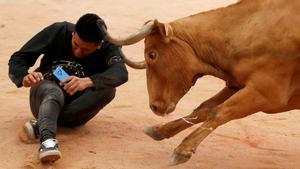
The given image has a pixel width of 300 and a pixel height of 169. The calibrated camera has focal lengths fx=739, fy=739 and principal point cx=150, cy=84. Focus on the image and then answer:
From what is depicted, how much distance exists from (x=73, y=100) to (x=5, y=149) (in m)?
0.83

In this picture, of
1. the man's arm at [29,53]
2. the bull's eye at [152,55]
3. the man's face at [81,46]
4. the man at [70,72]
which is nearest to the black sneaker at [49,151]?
the man at [70,72]

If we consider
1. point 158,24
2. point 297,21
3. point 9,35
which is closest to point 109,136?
point 158,24

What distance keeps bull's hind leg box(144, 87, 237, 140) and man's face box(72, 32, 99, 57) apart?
912 mm

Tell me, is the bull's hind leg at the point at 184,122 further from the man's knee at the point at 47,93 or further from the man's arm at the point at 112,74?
the man's knee at the point at 47,93

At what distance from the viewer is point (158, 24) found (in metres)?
6.31

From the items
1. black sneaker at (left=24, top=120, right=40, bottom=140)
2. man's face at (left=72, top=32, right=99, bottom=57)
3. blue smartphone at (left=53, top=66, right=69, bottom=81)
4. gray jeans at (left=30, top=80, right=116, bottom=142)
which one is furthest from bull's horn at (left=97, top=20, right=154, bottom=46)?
black sneaker at (left=24, top=120, right=40, bottom=140)

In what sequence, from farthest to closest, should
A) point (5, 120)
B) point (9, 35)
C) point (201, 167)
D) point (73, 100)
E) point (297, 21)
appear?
point (9, 35) < point (5, 120) < point (73, 100) < point (201, 167) < point (297, 21)

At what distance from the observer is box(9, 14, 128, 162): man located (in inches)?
264

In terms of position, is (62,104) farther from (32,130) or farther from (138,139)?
(138,139)

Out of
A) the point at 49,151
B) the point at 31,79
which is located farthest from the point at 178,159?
the point at 31,79

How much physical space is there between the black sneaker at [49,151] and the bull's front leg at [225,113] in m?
0.98

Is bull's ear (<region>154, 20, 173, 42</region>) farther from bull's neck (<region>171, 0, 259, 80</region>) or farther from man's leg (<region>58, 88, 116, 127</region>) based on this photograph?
man's leg (<region>58, 88, 116, 127</region>)

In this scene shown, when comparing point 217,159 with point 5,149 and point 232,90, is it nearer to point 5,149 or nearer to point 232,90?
point 232,90

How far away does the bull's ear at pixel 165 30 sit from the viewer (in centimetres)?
634
